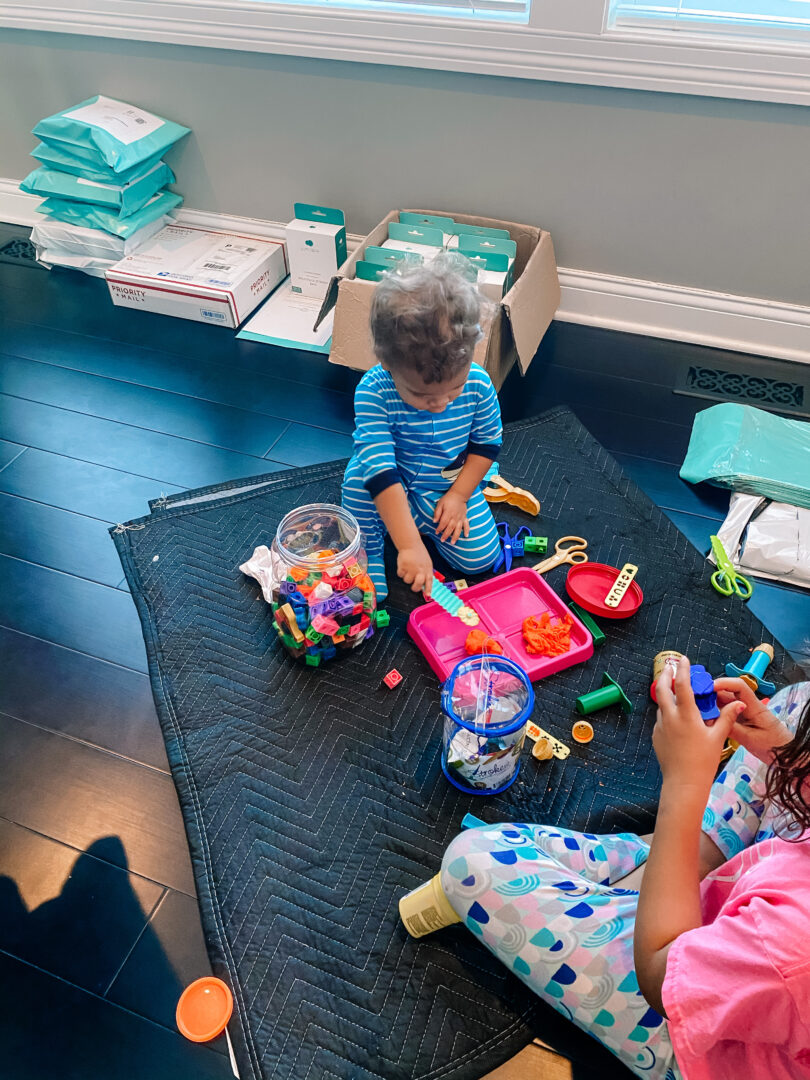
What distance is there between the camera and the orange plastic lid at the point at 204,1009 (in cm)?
85

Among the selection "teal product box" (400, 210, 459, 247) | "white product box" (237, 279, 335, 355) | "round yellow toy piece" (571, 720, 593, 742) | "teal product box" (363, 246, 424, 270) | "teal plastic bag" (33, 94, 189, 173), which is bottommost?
"round yellow toy piece" (571, 720, 593, 742)

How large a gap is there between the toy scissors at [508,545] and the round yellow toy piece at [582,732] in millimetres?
326

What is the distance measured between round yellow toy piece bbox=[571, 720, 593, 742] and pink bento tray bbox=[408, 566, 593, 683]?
10 centimetres

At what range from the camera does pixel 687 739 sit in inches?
27.4

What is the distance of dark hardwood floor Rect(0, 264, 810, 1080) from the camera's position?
0.90 metres

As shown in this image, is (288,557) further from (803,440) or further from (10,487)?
(803,440)

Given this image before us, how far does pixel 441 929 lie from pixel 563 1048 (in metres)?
0.18

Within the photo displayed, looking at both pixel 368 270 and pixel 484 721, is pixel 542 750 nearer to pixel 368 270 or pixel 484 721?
pixel 484 721

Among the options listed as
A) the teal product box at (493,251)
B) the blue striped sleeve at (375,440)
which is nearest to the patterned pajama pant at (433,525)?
the blue striped sleeve at (375,440)

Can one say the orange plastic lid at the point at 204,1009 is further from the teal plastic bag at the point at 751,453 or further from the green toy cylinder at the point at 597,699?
the teal plastic bag at the point at 751,453

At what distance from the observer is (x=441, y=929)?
91 cm

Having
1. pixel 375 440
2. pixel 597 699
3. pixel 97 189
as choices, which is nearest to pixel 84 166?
pixel 97 189

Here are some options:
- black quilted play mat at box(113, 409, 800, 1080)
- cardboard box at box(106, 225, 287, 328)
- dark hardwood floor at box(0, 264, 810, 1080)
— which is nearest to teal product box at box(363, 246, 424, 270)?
dark hardwood floor at box(0, 264, 810, 1080)

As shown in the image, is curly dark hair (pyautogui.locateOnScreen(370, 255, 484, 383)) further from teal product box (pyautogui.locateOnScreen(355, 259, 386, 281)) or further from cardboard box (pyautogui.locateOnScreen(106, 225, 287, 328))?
cardboard box (pyautogui.locateOnScreen(106, 225, 287, 328))
